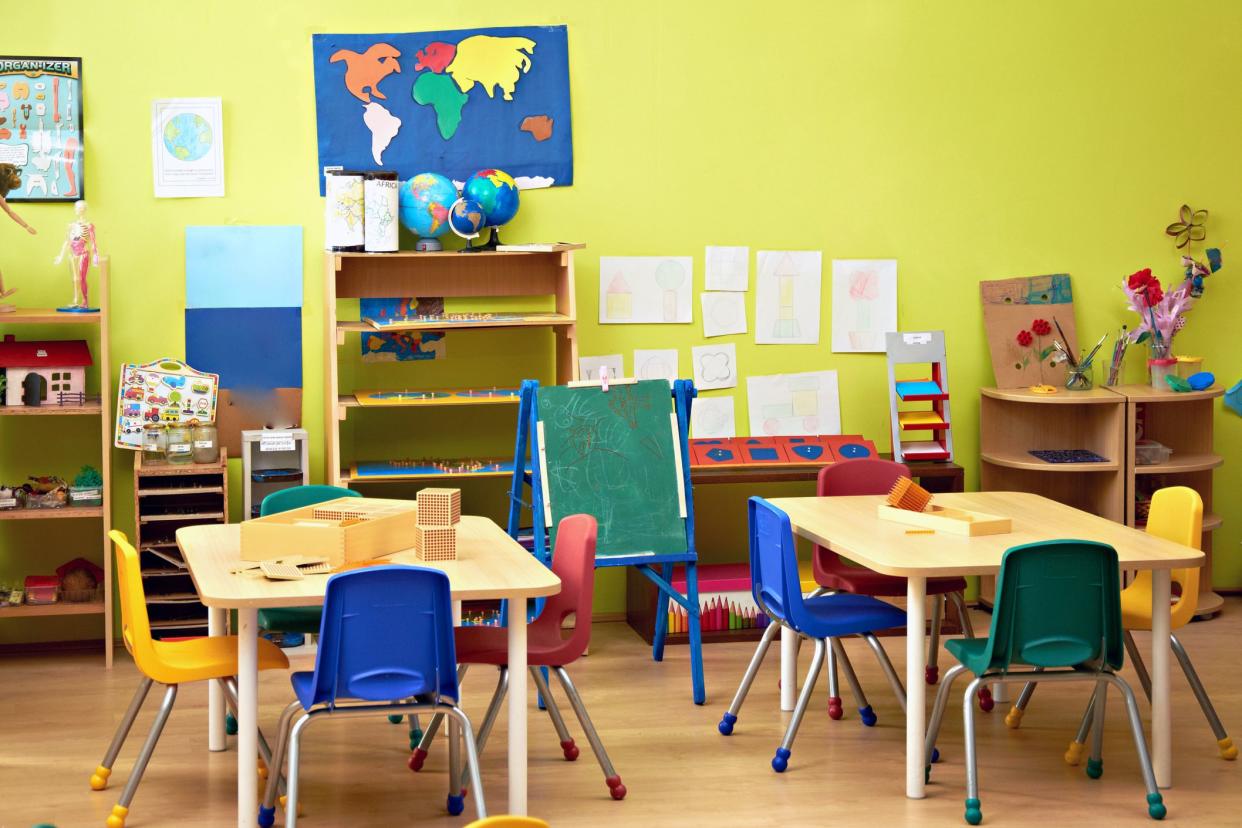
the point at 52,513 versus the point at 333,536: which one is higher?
the point at 333,536

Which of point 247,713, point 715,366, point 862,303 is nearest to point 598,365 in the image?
point 715,366

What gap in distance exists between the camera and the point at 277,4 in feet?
19.1

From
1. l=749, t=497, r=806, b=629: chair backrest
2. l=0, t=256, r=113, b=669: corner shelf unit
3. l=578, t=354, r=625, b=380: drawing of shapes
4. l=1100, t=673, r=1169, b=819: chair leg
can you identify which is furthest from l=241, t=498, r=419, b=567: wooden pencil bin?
l=578, t=354, r=625, b=380: drawing of shapes

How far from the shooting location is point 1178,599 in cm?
441

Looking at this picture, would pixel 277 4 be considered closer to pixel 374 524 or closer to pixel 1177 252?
pixel 374 524

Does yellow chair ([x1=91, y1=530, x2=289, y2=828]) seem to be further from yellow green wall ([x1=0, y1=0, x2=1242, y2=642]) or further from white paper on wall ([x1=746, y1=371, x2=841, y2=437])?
white paper on wall ([x1=746, y1=371, x2=841, y2=437])

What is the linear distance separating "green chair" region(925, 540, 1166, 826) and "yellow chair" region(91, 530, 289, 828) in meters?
Result: 1.99

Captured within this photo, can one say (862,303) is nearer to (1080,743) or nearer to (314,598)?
(1080,743)

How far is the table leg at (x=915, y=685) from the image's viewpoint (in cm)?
396

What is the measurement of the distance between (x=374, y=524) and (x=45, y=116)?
2820mm

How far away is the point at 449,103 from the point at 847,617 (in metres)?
2.90

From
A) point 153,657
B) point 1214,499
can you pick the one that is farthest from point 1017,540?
point 1214,499

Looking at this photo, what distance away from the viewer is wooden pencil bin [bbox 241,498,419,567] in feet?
12.5

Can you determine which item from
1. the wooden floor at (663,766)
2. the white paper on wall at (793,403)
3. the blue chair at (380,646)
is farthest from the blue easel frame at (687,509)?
the blue chair at (380,646)
